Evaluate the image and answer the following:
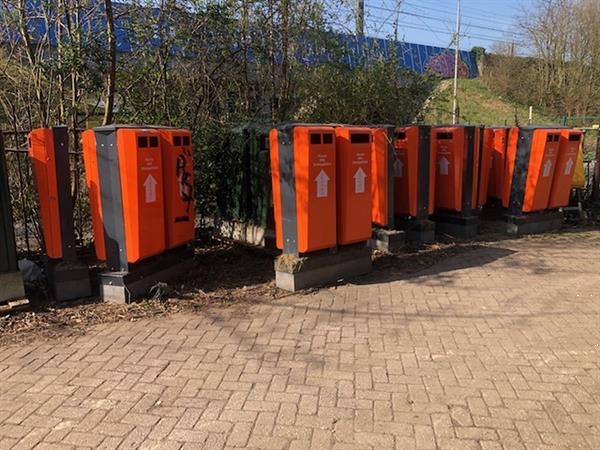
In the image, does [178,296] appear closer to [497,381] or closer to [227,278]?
[227,278]

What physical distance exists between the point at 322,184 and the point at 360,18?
18.1ft

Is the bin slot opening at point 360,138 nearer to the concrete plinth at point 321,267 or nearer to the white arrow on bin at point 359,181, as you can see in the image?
the white arrow on bin at point 359,181

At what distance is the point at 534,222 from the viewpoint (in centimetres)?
838

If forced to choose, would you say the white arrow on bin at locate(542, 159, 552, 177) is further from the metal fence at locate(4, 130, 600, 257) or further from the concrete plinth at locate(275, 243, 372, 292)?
the metal fence at locate(4, 130, 600, 257)

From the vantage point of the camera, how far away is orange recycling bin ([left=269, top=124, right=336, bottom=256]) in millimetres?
5234

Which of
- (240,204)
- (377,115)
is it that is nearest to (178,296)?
(240,204)

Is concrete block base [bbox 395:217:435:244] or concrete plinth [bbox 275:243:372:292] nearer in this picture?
concrete plinth [bbox 275:243:372:292]

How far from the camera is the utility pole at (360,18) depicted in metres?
9.54

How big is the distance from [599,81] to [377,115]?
24.2 metres

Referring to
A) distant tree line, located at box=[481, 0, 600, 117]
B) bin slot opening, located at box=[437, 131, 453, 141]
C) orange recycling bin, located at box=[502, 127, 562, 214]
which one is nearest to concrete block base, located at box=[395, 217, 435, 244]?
bin slot opening, located at box=[437, 131, 453, 141]

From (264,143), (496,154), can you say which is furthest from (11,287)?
(496,154)

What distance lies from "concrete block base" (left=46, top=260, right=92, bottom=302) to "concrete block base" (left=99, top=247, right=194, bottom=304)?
0.71 ft

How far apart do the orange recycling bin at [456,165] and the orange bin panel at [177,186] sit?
140 inches

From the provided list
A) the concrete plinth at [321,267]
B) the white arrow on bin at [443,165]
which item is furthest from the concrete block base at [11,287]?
the white arrow on bin at [443,165]
